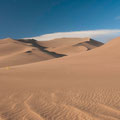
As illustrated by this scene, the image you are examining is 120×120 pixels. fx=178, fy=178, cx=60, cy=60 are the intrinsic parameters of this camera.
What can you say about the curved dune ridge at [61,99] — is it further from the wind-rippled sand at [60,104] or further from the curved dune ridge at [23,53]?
the curved dune ridge at [23,53]

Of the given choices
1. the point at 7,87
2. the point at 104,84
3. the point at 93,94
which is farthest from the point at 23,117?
the point at 104,84

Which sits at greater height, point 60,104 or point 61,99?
point 61,99

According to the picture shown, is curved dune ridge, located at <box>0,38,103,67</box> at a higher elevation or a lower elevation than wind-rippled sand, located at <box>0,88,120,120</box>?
higher

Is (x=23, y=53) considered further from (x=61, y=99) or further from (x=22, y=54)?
(x=61, y=99)

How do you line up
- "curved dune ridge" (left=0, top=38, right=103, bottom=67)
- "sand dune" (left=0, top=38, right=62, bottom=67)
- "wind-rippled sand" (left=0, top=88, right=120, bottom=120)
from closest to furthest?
"wind-rippled sand" (left=0, top=88, right=120, bottom=120) < "curved dune ridge" (left=0, top=38, right=103, bottom=67) < "sand dune" (left=0, top=38, right=62, bottom=67)

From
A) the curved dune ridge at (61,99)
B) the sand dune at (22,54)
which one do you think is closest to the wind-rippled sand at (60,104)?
the curved dune ridge at (61,99)

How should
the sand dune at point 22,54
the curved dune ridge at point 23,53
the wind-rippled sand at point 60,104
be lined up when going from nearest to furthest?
the wind-rippled sand at point 60,104 < the curved dune ridge at point 23,53 < the sand dune at point 22,54

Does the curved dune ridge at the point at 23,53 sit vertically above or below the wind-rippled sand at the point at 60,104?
above

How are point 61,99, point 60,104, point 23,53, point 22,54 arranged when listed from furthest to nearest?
point 23,53, point 22,54, point 61,99, point 60,104

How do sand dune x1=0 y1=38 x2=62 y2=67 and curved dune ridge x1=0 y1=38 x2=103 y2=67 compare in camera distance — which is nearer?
curved dune ridge x1=0 y1=38 x2=103 y2=67

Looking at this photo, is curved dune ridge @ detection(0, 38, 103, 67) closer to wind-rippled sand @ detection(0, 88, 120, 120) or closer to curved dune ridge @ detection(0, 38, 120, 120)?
curved dune ridge @ detection(0, 38, 120, 120)

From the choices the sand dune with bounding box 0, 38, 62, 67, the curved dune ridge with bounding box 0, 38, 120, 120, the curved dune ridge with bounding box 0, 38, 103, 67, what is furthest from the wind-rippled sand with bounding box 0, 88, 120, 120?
the sand dune with bounding box 0, 38, 62, 67

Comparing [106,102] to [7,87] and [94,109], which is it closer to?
[94,109]

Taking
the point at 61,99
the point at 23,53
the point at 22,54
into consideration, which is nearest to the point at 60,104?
the point at 61,99
